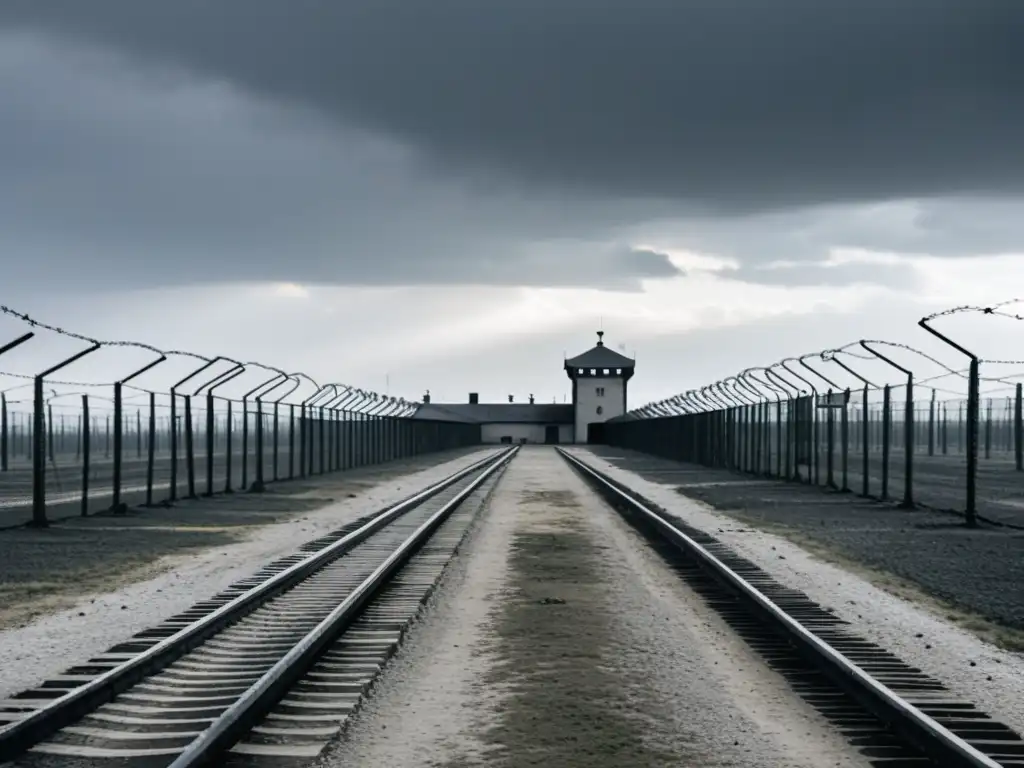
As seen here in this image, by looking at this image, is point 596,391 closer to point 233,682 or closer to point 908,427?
point 908,427

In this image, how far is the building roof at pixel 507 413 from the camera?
13662cm

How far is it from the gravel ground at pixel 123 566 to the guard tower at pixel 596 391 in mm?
98853

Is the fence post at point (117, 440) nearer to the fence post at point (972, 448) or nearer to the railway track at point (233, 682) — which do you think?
the railway track at point (233, 682)

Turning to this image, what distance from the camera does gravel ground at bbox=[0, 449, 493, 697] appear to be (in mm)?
9828

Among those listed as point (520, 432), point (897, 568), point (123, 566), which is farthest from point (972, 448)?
point (520, 432)

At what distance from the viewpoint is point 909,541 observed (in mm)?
19094

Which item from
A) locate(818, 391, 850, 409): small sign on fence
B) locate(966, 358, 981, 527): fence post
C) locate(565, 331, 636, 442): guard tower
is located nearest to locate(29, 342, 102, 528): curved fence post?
locate(966, 358, 981, 527): fence post

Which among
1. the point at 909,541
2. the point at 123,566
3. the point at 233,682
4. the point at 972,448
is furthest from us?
the point at 972,448

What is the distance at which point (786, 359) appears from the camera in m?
31.5

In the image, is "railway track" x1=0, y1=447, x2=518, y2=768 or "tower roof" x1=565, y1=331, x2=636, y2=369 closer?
"railway track" x1=0, y1=447, x2=518, y2=768

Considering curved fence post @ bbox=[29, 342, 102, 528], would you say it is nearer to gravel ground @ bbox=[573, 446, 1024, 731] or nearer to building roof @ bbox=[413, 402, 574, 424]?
gravel ground @ bbox=[573, 446, 1024, 731]

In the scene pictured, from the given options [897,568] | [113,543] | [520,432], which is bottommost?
[520,432]

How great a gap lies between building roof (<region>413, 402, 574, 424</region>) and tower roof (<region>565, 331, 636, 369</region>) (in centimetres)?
783

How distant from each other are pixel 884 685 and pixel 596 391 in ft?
395
